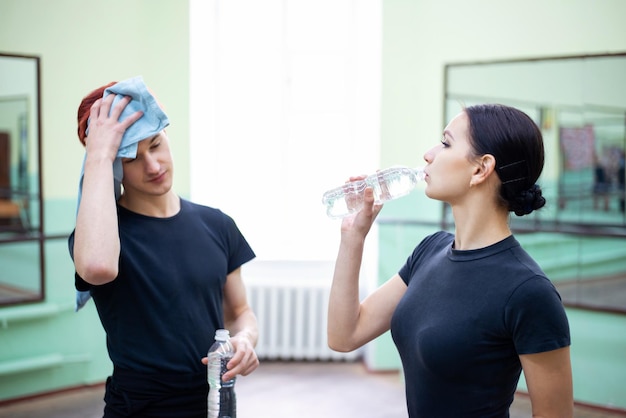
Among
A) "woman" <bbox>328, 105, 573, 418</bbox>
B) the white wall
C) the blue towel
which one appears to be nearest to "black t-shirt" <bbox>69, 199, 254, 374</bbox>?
the blue towel

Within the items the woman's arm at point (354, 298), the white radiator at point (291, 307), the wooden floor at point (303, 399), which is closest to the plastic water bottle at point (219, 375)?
the woman's arm at point (354, 298)

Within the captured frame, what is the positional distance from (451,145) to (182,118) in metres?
2.94

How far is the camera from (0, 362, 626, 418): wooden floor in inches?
141

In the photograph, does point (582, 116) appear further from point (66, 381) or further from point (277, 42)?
point (66, 381)

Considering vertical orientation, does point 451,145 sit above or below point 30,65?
below

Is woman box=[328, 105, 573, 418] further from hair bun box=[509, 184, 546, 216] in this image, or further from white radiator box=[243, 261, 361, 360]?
white radiator box=[243, 261, 361, 360]

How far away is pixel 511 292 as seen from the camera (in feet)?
3.99

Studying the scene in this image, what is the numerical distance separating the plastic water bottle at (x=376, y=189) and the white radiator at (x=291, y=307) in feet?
8.89

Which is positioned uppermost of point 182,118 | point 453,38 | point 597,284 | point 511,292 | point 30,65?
point 453,38

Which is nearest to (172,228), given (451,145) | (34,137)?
(451,145)

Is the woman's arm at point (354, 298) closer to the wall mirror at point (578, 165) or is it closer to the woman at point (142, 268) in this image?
the woman at point (142, 268)

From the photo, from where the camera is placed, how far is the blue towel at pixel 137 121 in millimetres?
1392

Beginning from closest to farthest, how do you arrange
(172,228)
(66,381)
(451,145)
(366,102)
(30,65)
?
(451,145), (172,228), (30,65), (66,381), (366,102)

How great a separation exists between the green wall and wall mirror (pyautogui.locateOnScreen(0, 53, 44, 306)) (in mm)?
2140
